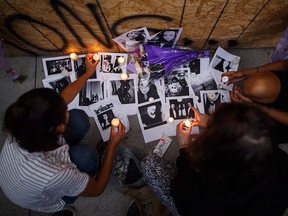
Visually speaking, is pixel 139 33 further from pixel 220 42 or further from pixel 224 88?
pixel 224 88

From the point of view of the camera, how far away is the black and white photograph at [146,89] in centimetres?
223

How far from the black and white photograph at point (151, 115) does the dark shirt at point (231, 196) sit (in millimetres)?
862

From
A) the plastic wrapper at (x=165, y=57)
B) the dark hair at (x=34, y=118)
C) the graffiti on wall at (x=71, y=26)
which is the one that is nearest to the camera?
the dark hair at (x=34, y=118)

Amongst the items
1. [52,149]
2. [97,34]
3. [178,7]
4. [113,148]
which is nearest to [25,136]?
[52,149]

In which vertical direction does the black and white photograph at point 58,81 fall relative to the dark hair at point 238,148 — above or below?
above

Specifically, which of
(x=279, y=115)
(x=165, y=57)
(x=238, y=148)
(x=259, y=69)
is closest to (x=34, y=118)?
(x=238, y=148)

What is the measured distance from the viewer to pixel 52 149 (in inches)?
54.3

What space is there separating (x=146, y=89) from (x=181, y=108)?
358 mm

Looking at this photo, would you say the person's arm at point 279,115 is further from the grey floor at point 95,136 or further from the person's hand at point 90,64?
the person's hand at point 90,64

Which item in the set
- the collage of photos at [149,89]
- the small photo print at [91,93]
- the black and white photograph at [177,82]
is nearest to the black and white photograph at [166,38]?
the collage of photos at [149,89]

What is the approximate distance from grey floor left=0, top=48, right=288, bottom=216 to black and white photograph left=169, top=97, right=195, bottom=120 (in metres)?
0.24

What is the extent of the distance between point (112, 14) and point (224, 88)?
3.82 ft

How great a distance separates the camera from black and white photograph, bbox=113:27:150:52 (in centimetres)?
198

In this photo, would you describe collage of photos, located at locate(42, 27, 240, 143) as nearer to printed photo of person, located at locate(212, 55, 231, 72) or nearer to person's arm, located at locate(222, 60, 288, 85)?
printed photo of person, located at locate(212, 55, 231, 72)
